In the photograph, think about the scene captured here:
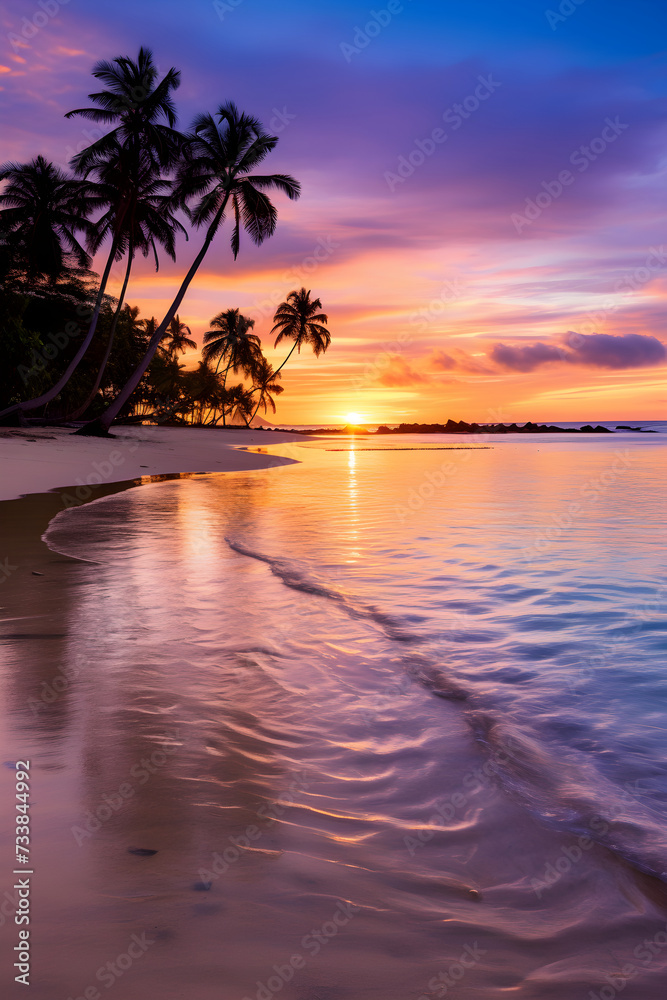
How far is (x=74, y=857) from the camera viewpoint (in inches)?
82.6

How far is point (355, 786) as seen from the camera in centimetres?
269

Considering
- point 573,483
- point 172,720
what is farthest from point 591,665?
A: point 573,483

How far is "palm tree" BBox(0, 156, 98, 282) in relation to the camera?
28.6 metres

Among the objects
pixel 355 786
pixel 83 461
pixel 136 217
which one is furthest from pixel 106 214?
pixel 355 786

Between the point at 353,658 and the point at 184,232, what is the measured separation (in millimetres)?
29826

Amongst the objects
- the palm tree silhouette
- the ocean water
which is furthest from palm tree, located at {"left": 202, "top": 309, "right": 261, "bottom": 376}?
the ocean water

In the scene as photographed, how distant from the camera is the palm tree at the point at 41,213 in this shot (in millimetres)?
28562

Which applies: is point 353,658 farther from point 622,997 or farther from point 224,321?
point 224,321

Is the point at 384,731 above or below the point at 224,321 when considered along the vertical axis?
below

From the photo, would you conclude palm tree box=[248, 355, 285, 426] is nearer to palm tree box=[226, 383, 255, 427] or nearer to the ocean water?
palm tree box=[226, 383, 255, 427]

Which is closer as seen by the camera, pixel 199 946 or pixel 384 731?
pixel 199 946

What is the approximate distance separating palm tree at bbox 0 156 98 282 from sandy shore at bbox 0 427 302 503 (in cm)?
809

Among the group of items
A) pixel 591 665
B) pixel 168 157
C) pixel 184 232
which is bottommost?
pixel 591 665

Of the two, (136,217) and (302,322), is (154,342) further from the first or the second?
(302,322)
